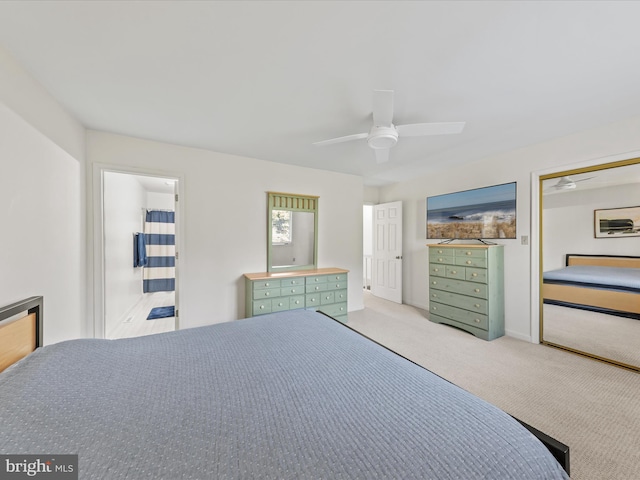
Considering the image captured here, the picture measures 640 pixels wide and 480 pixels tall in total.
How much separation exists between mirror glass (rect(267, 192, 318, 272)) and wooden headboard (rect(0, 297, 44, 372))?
7.50ft

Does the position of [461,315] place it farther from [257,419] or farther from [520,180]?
[257,419]

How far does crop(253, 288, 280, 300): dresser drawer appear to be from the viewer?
122 inches

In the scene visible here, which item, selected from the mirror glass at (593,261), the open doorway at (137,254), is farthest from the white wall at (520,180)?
the open doorway at (137,254)

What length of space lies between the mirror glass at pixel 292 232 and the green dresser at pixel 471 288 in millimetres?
1931

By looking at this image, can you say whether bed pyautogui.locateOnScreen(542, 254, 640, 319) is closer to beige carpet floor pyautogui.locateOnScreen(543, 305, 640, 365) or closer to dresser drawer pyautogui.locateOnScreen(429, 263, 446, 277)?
beige carpet floor pyautogui.locateOnScreen(543, 305, 640, 365)

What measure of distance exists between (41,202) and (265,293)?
2.13 metres

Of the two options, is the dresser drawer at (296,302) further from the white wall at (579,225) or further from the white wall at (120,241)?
the white wall at (579,225)

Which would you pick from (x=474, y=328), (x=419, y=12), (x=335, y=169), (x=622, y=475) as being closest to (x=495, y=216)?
(x=474, y=328)

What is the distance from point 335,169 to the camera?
156 inches

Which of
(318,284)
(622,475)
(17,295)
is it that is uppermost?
(17,295)

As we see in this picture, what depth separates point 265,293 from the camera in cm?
316

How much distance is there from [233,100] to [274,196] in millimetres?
1677

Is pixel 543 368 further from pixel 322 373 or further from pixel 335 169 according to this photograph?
pixel 335 169

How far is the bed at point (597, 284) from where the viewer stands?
2619mm
